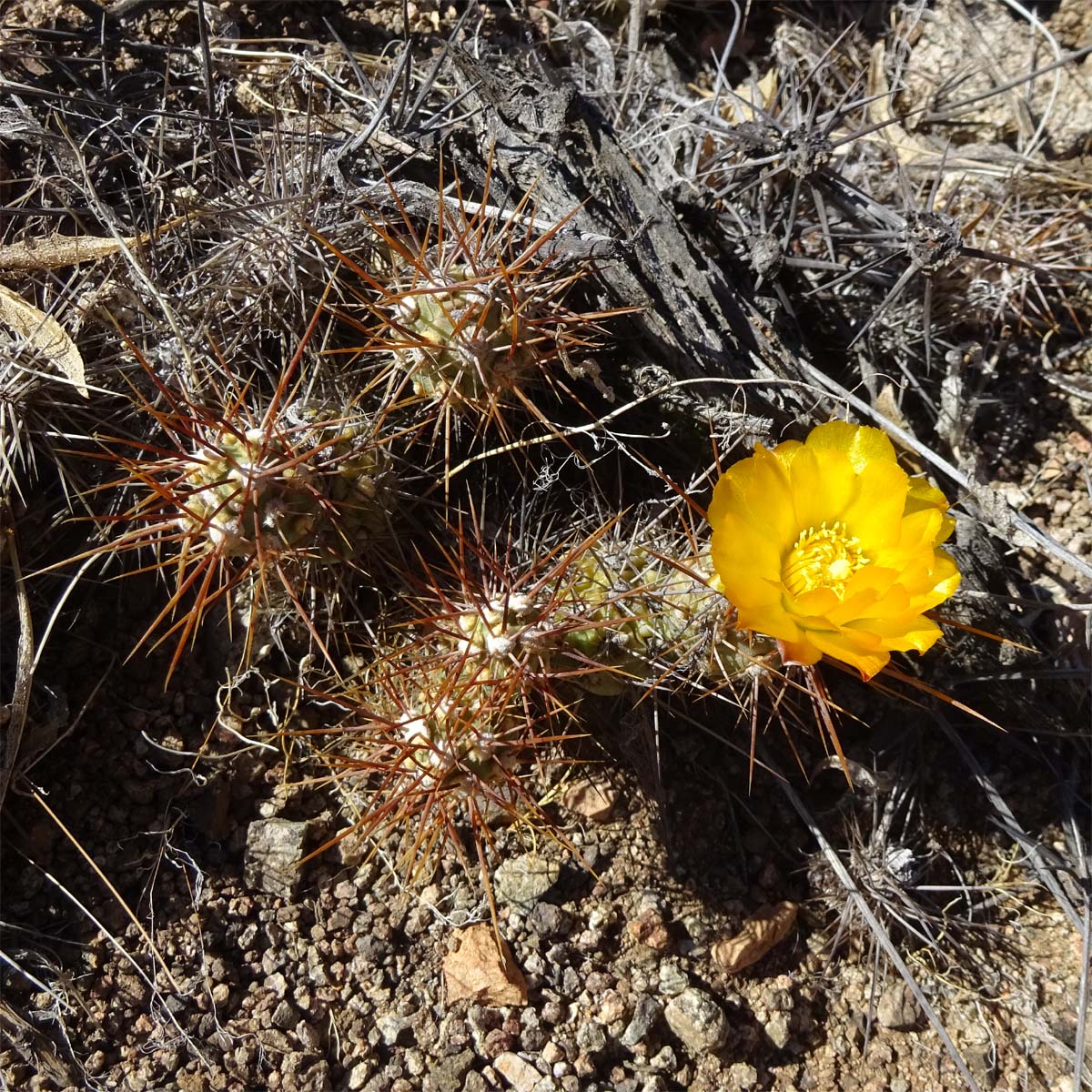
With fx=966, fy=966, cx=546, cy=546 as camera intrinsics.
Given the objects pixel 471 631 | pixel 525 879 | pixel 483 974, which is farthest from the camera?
pixel 525 879

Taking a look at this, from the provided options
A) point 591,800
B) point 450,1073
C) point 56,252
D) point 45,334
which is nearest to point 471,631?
point 591,800

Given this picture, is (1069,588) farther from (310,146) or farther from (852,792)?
(310,146)

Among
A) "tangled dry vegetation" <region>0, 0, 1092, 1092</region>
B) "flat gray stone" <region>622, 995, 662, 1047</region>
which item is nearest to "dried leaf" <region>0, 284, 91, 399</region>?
"tangled dry vegetation" <region>0, 0, 1092, 1092</region>

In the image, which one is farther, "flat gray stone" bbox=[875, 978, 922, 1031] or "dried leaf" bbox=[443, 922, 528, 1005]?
"flat gray stone" bbox=[875, 978, 922, 1031]

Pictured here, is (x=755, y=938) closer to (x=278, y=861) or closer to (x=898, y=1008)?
(x=898, y=1008)

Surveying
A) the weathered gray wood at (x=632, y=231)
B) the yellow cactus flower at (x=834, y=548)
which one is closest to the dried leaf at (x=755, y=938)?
the yellow cactus flower at (x=834, y=548)

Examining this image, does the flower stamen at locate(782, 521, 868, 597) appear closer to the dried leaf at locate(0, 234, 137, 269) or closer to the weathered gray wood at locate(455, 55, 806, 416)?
the weathered gray wood at locate(455, 55, 806, 416)
